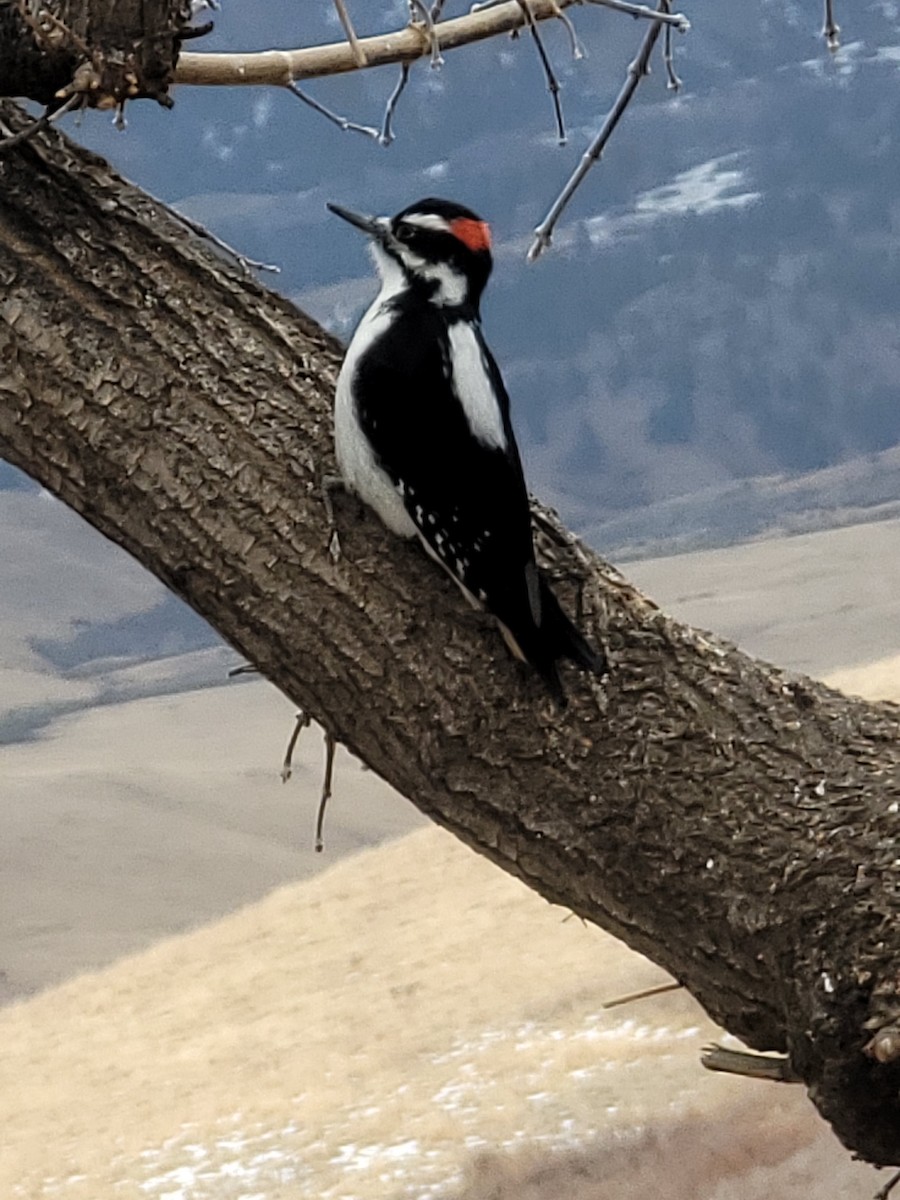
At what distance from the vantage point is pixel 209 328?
41.9 inches

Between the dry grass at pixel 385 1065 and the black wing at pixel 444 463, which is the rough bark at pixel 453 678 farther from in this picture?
the dry grass at pixel 385 1065

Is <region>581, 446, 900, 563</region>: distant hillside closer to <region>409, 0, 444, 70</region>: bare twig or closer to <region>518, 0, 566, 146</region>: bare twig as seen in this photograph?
<region>518, 0, 566, 146</region>: bare twig

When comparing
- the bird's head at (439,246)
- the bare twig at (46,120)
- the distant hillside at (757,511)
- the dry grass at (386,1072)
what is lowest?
the distant hillside at (757,511)

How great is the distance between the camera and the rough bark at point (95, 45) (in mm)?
957

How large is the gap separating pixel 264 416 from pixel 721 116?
519 inches

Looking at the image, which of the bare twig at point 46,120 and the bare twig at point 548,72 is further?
the bare twig at point 548,72

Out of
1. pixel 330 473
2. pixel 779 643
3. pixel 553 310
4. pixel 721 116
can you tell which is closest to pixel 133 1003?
pixel 330 473

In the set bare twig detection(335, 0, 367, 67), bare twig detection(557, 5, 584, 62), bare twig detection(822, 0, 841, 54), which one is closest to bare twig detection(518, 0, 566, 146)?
bare twig detection(557, 5, 584, 62)

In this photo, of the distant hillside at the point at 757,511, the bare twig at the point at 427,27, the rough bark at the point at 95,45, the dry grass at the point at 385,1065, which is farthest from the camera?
the distant hillside at the point at 757,511

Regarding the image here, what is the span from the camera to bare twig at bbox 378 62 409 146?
1285mm

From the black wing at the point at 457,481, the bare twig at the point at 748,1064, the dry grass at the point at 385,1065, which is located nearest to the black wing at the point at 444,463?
the black wing at the point at 457,481

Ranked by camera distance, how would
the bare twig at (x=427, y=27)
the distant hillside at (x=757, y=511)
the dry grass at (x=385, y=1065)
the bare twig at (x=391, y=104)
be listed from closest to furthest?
the bare twig at (x=427, y=27) < the bare twig at (x=391, y=104) < the dry grass at (x=385, y=1065) < the distant hillside at (x=757, y=511)

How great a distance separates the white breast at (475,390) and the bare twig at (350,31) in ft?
0.73

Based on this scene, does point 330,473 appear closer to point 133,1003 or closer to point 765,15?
point 133,1003
